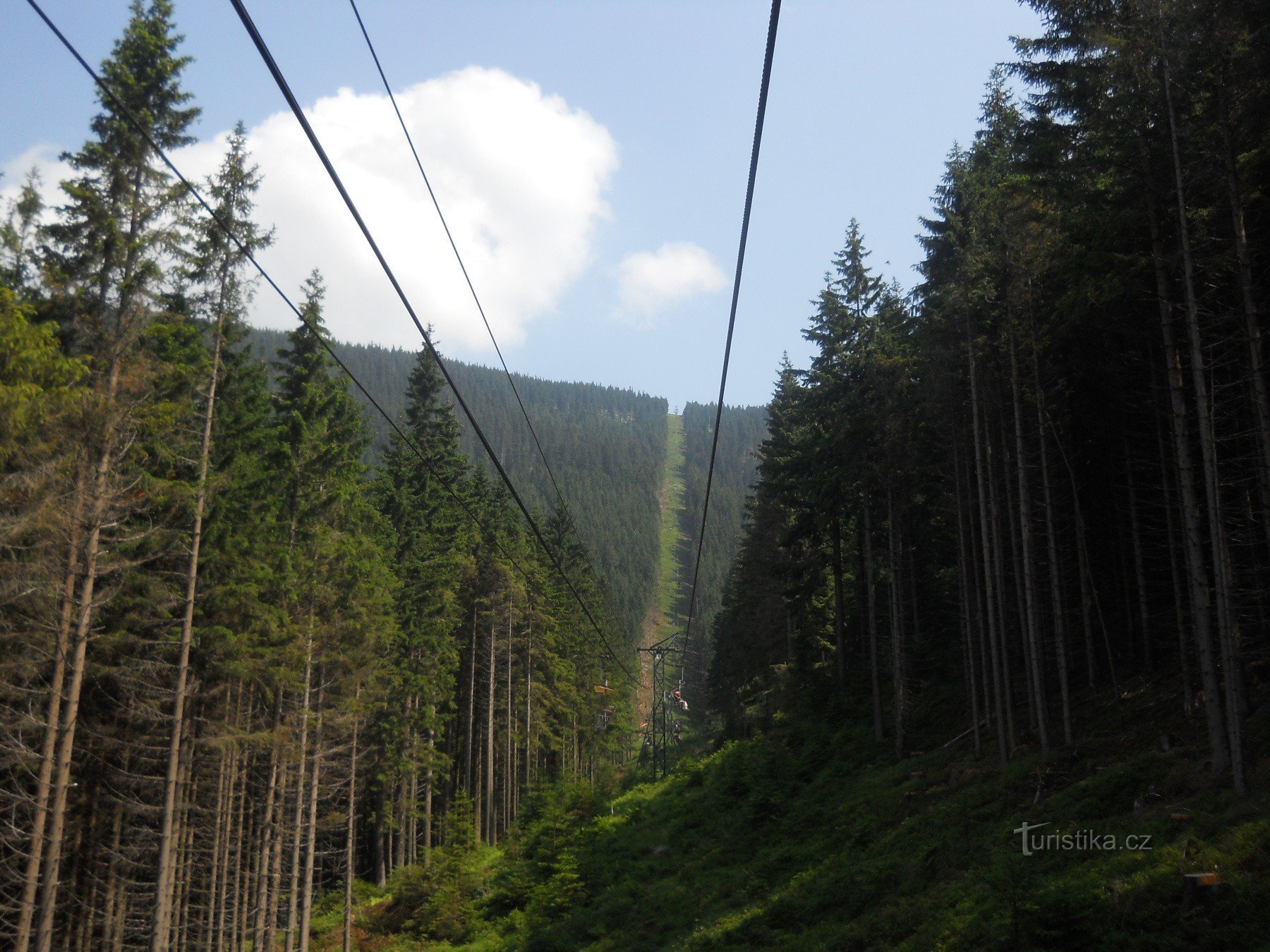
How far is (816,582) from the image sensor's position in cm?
3391

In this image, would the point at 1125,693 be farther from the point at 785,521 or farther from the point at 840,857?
the point at 785,521

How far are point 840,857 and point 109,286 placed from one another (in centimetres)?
2015

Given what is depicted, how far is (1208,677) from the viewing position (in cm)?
1205

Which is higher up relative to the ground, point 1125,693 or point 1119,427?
point 1119,427

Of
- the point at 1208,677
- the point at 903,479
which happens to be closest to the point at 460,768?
the point at 903,479

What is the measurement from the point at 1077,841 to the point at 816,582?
21.3 meters

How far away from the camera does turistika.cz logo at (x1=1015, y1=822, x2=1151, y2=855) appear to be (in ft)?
37.2

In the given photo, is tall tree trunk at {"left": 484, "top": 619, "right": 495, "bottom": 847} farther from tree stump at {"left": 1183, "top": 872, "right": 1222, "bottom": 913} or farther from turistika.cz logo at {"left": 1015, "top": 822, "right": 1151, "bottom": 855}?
tree stump at {"left": 1183, "top": 872, "right": 1222, "bottom": 913}

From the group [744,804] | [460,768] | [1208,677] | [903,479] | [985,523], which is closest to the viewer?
[1208,677]

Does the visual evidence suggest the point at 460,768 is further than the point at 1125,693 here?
Yes

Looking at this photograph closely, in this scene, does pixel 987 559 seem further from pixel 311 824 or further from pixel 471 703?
pixel 471 703

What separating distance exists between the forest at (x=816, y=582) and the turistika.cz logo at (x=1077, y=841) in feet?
A: 1.02

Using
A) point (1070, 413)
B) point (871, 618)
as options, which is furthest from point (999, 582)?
point (871, 618)

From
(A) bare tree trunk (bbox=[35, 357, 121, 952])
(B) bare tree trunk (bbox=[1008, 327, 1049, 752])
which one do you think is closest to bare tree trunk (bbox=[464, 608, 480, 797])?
(A) bare tree trunk (bbox=[35, 357, 121, 952])
